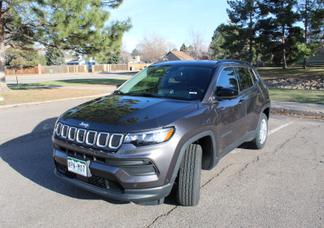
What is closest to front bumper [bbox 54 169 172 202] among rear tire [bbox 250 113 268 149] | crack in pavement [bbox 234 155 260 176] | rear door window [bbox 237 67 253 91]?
crack in pavement [bbox 234 155 260 176]

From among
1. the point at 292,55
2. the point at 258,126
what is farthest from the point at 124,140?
the point at 292,55

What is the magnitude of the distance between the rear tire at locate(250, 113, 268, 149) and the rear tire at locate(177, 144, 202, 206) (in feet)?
8.73

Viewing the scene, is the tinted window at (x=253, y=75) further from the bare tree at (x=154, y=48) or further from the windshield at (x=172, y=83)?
the bare tree at (x=154, y=48)

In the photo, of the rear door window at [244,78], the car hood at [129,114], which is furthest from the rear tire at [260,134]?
the car hood at [129,114]

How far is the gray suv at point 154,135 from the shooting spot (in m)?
3.45

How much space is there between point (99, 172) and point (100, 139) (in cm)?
34

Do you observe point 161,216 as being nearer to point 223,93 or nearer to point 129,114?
point 129,114

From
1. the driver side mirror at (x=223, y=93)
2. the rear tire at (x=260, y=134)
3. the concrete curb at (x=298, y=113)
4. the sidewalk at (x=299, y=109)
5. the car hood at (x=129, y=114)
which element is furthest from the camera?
the sidewalk at (x=299, y=109)

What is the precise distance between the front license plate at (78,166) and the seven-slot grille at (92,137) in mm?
217

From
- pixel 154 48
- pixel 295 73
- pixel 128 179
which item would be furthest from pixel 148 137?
pixel 154 48

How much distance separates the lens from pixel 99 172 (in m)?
3.53

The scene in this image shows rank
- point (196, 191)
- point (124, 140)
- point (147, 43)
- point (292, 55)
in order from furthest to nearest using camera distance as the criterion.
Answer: point (147, 43) → point (292, 55) → point (196, 191) → point (124, 140)

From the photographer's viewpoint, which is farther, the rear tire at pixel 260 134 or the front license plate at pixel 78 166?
the rear tire at pixel 260 134

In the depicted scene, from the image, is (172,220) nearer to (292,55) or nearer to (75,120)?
(75,120)
